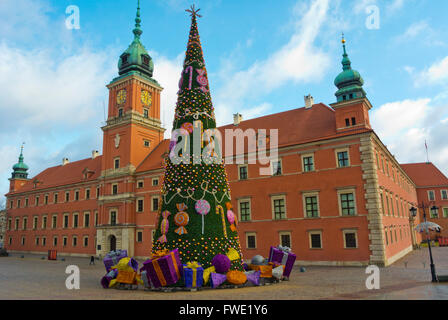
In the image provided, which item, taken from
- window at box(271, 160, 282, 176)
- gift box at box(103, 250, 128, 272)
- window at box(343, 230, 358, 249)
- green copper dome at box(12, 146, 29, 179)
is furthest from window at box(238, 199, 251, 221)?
green copper dome at box(12, 146, 29, 179)

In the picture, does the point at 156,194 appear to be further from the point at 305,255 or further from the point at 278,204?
the point at 305,255

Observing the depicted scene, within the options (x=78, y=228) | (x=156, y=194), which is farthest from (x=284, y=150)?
(x=78, y=228)

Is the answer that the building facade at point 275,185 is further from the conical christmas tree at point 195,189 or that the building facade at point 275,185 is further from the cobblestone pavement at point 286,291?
the cobblestone pavement at point 286,291

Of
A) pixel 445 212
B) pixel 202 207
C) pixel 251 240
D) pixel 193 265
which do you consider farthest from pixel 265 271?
pixel 445 212

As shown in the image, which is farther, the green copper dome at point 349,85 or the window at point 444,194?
the window at point 444,194

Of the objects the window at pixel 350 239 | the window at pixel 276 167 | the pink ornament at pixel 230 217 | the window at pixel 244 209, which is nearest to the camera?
the pink ornament at pixel 230 217

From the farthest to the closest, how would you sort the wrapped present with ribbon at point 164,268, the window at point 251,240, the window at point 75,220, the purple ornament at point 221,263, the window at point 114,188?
the window at point 75,220, the window at point 114,188, the window at point 251,240, the purple ornament at point 221,263, the wrapped present with ribbon at point 164,268

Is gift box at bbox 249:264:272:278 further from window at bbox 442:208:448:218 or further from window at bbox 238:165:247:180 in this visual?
window at bbox 442:208:448:218

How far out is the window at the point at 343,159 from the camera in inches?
930

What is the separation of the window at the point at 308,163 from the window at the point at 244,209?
5833mm

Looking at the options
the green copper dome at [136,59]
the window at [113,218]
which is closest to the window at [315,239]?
the window at [113,218]

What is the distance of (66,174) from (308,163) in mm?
38928
